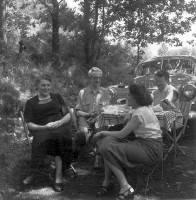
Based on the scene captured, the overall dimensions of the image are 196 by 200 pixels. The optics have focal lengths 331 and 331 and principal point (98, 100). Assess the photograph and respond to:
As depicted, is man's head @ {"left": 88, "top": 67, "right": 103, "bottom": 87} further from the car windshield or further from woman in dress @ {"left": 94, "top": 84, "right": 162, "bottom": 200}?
the car windshield

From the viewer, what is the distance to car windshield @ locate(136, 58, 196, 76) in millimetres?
7941

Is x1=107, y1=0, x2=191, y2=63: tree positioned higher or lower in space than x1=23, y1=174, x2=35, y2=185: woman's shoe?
higher

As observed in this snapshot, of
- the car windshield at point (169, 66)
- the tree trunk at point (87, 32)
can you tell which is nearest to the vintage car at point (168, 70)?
the car windshield at point (169, 66)

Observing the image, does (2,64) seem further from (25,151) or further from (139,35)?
(139,35)

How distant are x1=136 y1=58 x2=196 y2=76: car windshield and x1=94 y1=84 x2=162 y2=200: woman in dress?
467 centimetres

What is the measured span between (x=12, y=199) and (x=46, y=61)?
889cm

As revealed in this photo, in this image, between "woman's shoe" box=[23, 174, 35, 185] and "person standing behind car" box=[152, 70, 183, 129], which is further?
"person standing behind car" box=[152, 70, 183, 129]

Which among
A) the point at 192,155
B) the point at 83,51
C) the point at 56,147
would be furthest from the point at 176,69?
the point at 83,51

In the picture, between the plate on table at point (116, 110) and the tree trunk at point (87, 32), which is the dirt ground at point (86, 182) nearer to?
the plate on table at point (116, 110)

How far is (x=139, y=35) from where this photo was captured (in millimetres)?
13305

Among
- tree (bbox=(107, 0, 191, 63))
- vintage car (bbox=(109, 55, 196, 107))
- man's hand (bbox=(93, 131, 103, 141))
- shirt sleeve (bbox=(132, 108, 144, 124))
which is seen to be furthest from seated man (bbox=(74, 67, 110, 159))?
tree (bbox=(107, 0, 191, 63))

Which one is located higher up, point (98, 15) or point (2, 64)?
point (98, 15)

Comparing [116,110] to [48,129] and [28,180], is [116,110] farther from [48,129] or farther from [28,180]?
[28,180]

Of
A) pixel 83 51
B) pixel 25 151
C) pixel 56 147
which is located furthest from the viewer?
pixel 83 51
